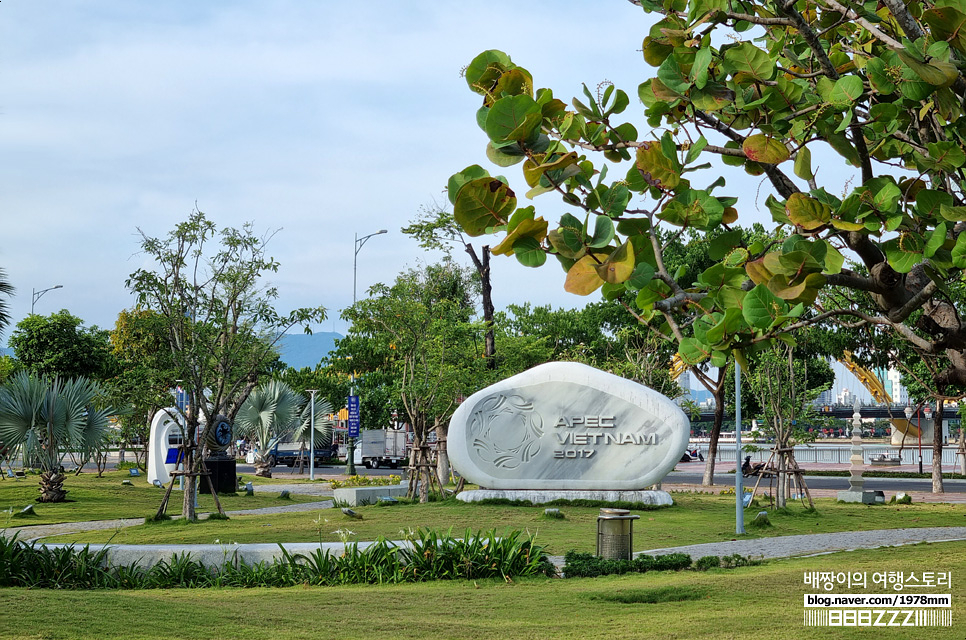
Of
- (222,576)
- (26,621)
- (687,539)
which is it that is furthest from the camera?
(687,539)

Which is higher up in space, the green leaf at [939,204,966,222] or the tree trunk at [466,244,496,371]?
the tree trunk at [466,244,496,371]

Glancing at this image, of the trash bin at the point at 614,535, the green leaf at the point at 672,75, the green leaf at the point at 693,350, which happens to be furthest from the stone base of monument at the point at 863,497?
the green leaf at the point at 672,75

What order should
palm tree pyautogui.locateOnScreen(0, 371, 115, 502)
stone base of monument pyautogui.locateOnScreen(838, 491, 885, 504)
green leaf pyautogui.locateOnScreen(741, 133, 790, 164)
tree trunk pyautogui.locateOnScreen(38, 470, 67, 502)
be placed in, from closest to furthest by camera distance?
green leaf pyautogui.locateOnScreen(741, 133, 790, 164) < palm tree pyautogui.locateOnScreen(0, 371, 115, 502) < tree trunk pyautogui.locateOnScreen(38, 470, 67, 502) < stone base of monument pyautogui.locateOnScreen(838, 491, 885, 504)

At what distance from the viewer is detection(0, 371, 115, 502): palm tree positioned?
71.3 feet

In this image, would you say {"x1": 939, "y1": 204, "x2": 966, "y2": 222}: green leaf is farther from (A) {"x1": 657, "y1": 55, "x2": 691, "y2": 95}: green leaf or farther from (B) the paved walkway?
(B) the paved walkway

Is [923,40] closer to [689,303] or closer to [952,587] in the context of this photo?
[689,303]

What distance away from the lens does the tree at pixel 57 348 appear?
1539 inches

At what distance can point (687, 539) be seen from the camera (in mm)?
15203

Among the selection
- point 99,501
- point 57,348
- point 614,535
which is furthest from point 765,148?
point 57,348

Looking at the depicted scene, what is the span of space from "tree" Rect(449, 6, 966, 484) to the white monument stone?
1744cm

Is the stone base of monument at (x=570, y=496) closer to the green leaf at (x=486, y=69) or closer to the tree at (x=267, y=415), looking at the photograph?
the tree at (x=267, y=415)

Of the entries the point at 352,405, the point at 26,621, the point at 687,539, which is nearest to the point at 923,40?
the point at 26,621

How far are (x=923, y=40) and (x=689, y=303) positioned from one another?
126 centimetres

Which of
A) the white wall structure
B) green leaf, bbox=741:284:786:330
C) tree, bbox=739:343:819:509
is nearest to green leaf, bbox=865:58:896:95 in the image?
green leaf, bbox=741:284:786:330
